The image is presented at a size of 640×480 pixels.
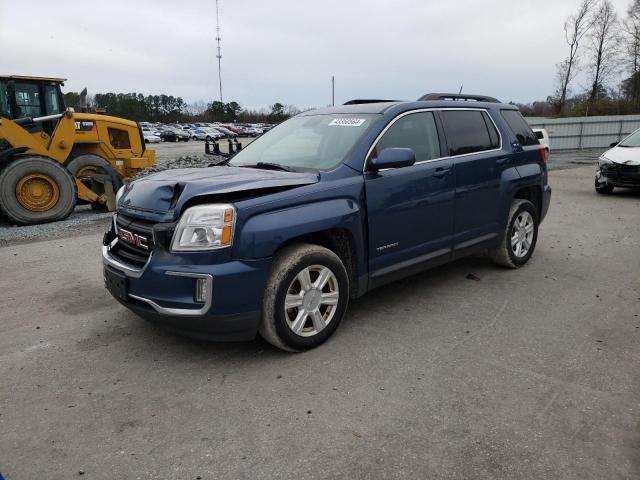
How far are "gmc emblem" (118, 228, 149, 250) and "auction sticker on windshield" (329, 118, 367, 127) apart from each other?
6.39 feet

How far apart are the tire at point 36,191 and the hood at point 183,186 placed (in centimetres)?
625

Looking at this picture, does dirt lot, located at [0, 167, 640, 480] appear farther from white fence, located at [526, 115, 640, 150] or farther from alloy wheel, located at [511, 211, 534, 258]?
white fence, located at [526, 115, 640, 150]

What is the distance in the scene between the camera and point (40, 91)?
441 inches

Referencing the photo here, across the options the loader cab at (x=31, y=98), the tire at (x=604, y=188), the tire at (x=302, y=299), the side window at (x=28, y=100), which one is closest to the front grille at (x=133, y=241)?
the tire at (x=302, y=299)

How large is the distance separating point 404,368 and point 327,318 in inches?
27.5

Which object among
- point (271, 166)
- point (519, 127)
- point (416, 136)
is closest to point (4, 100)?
point (271, 166)

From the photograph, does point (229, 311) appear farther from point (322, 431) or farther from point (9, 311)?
point (9, 311)

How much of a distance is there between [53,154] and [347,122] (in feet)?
26.4

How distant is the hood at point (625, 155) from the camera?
10.8 meters

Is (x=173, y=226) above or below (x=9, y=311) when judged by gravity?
above

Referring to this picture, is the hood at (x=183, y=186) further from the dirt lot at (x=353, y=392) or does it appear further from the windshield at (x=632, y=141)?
the windshield at (x=632, y=141)

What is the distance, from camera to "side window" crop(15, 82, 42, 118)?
35.8ft

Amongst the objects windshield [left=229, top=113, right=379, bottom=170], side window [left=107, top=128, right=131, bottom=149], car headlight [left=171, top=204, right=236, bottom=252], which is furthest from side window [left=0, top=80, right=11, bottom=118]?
car headlight [left=171, top=204, right=236, bottom=252]

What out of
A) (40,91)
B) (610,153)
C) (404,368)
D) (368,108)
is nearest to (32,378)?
(404,368)
